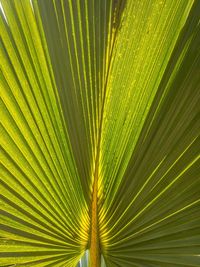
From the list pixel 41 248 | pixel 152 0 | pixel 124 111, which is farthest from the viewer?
pixel 41 248

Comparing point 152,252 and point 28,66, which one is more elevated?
point 28,66

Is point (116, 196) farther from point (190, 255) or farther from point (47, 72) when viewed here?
point (47, 72)

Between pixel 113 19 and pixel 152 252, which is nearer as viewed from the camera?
pixel 113 19

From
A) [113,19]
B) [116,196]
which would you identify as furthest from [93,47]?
[116,196]

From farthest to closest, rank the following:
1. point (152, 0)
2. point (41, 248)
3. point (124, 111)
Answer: point (41, 248) < point (124, 111) < point (152, 0)

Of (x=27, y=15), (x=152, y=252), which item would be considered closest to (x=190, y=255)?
(x=152, y=252)

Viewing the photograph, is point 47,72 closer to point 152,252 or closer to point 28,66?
point 28,66

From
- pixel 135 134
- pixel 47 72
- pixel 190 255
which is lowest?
pixel 190 255
